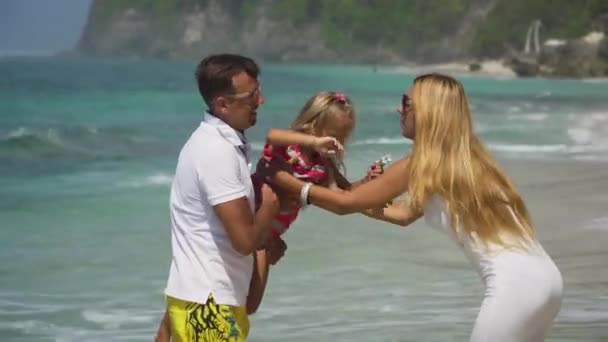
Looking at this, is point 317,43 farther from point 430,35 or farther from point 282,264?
point 282,264

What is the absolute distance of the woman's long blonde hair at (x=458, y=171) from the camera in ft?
9.80

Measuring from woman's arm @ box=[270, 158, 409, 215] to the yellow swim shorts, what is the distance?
35 cm

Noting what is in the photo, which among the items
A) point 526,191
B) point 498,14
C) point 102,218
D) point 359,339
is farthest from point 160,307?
point 498,14

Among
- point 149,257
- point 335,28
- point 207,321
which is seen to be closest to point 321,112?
point 207,321

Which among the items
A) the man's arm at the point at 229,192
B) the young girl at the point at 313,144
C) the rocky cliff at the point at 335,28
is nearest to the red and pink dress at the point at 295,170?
the young girl at the point at 313,144

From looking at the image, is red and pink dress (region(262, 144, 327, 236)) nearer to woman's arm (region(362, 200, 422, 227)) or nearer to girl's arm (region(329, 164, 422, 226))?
girl's arm (region(329, 164, 422, 226))

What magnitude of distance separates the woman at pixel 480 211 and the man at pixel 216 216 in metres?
0.40

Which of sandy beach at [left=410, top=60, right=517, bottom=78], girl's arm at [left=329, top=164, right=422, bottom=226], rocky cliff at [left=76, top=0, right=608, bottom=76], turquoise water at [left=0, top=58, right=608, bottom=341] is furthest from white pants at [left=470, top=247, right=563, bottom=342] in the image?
rocky cliff at [left=76, top=0, right=608, bottom=76]

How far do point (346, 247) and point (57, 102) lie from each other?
37.9 meters

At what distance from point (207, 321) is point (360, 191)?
53 centimetres

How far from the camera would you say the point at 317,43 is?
124 m

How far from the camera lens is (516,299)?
9.60ft

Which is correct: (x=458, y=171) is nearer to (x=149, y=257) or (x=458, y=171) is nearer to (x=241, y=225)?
(x=241, y=225)

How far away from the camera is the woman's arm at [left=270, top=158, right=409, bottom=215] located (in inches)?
122
